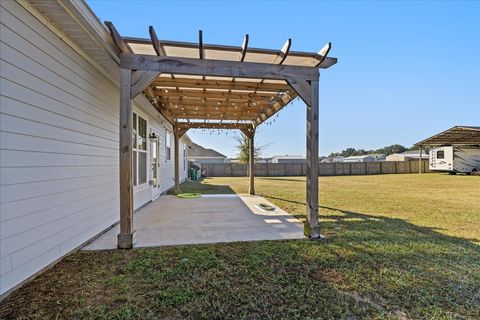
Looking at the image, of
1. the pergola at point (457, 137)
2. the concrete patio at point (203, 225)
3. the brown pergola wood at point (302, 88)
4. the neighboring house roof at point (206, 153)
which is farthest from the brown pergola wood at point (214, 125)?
the neighboring house roof at point (206, 153)

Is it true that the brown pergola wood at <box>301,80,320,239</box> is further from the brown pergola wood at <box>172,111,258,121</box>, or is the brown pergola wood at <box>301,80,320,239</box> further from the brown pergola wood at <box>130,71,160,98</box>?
the brown pergola wood at <box>172,111,258,121</box>

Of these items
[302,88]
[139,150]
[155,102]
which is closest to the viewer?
[302,88]

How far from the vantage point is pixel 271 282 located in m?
2.45

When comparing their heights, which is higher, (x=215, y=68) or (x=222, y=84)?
(x=222, y=84)

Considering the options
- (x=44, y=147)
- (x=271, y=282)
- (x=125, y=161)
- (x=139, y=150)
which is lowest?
(x=271, y=282)

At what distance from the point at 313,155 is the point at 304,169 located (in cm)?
1827

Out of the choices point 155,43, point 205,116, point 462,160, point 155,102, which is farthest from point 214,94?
point 462,160

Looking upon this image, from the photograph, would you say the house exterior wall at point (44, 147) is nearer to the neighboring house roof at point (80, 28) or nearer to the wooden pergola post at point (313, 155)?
the neighboring house roof at point (80, 28)

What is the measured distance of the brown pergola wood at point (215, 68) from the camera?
133 inches

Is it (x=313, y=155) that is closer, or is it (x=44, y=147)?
(x=44, y=147)

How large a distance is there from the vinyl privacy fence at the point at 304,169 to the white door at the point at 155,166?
12.4 metres

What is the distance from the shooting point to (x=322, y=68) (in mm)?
3912

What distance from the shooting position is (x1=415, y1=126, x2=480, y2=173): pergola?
17516 mm

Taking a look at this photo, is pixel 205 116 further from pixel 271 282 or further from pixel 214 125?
pixel 271 282
